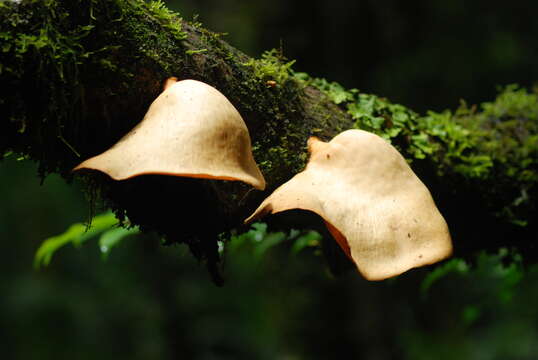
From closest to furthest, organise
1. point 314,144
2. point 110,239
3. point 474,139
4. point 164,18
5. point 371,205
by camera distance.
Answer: point 371,205 → point 164,18 → point 314,144 → point 474,139 → point 110,239

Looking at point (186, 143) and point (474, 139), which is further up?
point (186, 143)

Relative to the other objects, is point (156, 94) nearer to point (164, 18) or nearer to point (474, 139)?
point (164, 18)

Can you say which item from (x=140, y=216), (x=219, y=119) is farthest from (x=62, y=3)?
(x=140, y=216)

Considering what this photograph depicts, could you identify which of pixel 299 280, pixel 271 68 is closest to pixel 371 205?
pixel 271 68

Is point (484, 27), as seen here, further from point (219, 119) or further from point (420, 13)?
point (219, 119)

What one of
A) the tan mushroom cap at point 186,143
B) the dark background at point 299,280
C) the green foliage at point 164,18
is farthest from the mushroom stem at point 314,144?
the dark background at point 299,280

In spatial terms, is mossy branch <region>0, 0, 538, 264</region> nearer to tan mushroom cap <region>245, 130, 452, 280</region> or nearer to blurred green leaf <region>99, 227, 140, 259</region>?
tan mushroom cap <region>245, 130, 452, 280</region>

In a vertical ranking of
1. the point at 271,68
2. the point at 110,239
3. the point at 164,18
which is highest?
the point at 164,18

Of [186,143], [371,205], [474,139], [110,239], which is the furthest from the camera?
[110,239]
